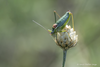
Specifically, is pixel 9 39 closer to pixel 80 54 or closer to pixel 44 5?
pixel 44 5

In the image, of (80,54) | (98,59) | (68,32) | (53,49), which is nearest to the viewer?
(68,32)

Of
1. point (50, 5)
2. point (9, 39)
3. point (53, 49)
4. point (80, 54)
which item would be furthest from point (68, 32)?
point (9, 39)

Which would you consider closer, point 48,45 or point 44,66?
point 44,66

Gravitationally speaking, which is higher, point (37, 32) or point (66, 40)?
point (37, 32)

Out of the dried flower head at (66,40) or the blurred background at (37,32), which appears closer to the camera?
the dried flower head at (66,40)

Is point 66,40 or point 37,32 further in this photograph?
point 37,32

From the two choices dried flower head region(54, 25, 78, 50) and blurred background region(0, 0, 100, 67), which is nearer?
dried flower head region(54, 25, 78, 50)

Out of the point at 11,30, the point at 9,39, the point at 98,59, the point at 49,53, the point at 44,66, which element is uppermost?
the point at 11,30

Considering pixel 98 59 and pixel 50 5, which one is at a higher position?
pixel 50 5
